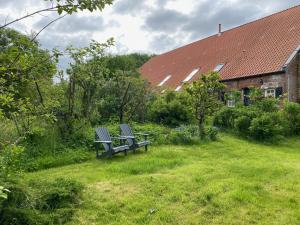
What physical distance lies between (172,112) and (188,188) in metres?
8.96

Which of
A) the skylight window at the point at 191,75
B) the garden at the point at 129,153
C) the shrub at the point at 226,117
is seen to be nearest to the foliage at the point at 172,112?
the garden at the point at 129,153

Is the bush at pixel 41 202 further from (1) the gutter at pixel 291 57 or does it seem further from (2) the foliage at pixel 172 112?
(1) the gutter at pixel 291 57

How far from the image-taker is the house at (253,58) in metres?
18.9

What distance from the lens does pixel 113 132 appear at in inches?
472

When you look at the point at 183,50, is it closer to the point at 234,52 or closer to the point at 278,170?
the point at 234,52

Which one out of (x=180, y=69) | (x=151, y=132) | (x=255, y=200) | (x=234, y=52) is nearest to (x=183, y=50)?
(x=180, y=69)

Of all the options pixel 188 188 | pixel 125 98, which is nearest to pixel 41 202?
pixel 188 188

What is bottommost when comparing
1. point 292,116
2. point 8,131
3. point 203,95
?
point 292,116

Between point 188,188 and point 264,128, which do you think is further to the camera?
point 264,128

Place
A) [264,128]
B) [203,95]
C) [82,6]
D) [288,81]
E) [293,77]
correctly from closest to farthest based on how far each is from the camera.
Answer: [82,6] → [264,128] → [203,95] → [288,81] → [293,77]

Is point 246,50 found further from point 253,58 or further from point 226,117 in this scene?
point 226,117

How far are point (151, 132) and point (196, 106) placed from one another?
1937 mm

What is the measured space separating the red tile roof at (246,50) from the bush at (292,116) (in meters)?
4.69

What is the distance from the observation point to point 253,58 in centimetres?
2159
